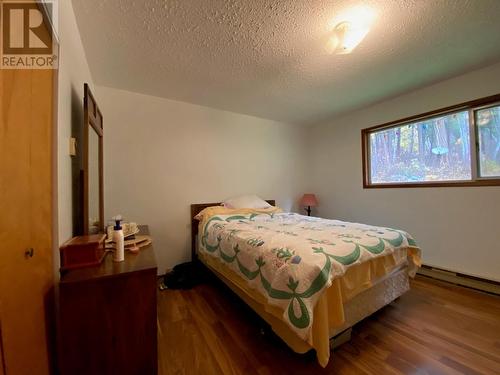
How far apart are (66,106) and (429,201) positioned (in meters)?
3.63

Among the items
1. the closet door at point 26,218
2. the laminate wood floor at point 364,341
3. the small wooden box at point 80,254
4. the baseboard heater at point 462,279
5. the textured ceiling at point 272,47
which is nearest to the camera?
the closet door at point 26,218

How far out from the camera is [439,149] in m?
2.58

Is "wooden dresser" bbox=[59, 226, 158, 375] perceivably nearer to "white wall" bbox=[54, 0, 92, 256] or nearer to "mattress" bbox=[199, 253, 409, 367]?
"white wall" bbox=[54, 0, 92, 256]

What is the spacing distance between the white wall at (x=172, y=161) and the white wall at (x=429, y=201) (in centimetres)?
129

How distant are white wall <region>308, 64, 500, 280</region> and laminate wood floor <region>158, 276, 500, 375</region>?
0.49 m

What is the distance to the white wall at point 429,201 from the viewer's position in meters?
2.19

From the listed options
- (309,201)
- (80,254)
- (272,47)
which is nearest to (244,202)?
(309,201)

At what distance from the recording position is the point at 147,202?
2.62 m

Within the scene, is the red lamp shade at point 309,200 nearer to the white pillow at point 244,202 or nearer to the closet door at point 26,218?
the white pillow at point 244,202

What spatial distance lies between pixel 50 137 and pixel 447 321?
2.97 meters

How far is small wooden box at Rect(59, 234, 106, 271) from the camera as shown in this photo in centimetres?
105

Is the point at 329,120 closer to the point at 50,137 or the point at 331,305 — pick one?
the point at 331,305

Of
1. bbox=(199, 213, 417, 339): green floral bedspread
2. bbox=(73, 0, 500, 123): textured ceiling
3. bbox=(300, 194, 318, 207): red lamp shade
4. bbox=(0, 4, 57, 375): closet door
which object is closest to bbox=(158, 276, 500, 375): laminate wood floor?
bbox=(199, 213, 417, 339): green floral bedspread

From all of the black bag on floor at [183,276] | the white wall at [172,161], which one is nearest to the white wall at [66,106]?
the white wall at [172,161]
